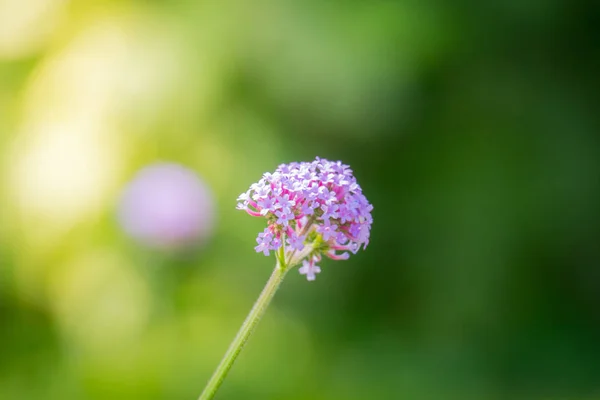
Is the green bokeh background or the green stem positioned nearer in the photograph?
the green stem

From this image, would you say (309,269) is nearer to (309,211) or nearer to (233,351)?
(309,211)

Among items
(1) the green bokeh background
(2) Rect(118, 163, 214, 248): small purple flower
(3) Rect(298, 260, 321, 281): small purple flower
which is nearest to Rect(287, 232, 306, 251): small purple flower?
(3) Rect(298, 260, 321, 281): small purple flower

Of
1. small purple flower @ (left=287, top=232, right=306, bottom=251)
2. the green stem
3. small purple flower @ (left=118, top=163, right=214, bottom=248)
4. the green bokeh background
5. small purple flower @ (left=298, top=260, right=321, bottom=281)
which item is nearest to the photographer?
the green stem

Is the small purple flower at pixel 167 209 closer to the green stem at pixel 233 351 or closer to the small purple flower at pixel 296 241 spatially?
the small purple flower at pixel 296 241

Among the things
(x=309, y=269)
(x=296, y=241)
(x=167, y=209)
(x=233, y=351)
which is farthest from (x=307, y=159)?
(x=233, y=351)

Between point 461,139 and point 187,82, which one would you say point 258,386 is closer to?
point 187,82

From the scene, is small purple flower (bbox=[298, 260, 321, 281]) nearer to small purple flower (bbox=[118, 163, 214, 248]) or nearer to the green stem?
the green stem

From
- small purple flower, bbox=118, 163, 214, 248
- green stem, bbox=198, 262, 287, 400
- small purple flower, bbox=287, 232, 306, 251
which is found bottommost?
green stem, bbox=198, 262, 287, 400
